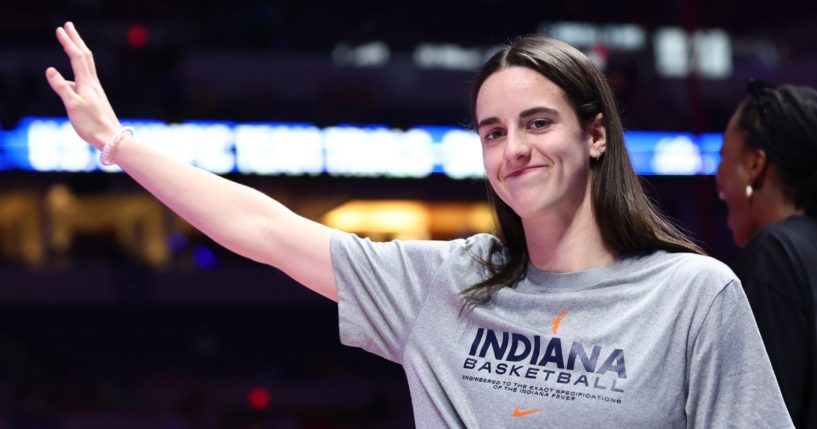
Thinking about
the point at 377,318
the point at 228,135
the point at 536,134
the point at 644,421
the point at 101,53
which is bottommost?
the point at 644,421

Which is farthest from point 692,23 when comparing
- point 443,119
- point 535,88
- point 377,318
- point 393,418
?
point 443,119

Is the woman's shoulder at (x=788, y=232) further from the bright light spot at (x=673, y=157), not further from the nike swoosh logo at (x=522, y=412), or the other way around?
the bright light spot at (x=673, y=157)

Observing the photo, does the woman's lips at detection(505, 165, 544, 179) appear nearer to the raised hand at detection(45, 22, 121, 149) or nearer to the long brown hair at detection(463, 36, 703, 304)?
the long brown hair at detection(463, 36, 703, 304)

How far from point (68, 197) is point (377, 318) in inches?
355

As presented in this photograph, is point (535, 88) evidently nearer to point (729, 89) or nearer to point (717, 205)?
point (717, 205)

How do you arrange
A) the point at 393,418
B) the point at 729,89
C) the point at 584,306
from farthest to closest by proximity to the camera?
the point at 729,89 → the point at 393,418 → the point at 584,306

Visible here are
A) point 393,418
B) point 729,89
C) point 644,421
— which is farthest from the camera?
point 729,89

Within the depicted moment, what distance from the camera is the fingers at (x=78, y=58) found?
1.43 meters

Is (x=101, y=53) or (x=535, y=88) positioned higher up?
(x=101, y=53)

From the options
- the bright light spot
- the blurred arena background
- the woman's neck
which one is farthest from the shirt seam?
the bright light spot

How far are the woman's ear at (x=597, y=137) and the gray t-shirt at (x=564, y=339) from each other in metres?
0.15

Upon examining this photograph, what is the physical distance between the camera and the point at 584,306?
1285 millimetres

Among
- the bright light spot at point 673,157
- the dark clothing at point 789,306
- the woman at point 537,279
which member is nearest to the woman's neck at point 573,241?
→ the woman at point 537,279

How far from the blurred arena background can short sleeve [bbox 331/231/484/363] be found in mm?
5777
